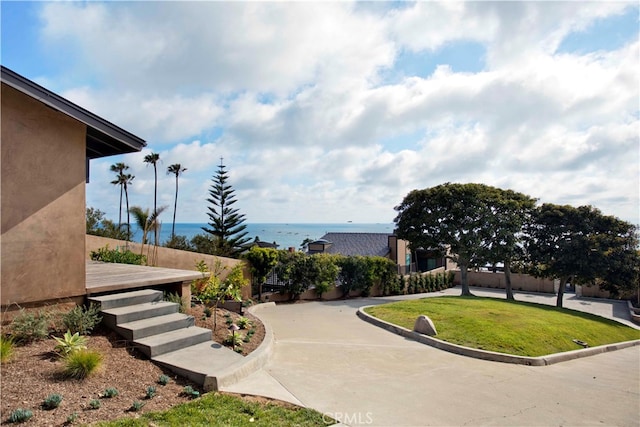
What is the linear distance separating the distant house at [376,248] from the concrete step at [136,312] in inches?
775

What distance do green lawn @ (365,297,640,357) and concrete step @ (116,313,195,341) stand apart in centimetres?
507

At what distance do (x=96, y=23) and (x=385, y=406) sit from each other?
8.19 m

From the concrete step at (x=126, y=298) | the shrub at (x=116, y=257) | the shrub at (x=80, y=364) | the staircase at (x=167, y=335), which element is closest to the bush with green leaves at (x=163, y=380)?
the staircase at (x=167, y=335)

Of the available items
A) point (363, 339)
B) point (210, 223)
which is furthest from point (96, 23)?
point (210, 223)

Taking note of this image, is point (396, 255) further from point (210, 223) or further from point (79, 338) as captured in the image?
point (79, 338)

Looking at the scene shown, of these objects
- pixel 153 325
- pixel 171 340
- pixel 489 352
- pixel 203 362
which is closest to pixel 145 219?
pixel 153 325

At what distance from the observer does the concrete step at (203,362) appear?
4137mm

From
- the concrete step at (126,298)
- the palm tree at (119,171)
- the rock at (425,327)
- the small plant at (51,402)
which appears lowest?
the rock at (425,327)

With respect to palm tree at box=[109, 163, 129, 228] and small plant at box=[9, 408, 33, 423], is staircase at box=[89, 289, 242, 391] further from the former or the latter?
palm tree at box=[109, 163, 129, 228]

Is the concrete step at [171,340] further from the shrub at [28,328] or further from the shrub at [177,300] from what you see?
the shrub at [28,328]

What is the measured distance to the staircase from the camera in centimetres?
437

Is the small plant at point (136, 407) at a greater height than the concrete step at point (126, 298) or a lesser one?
lesser

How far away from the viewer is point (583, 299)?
20625 mm

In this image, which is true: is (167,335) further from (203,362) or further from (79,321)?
(79,321)
